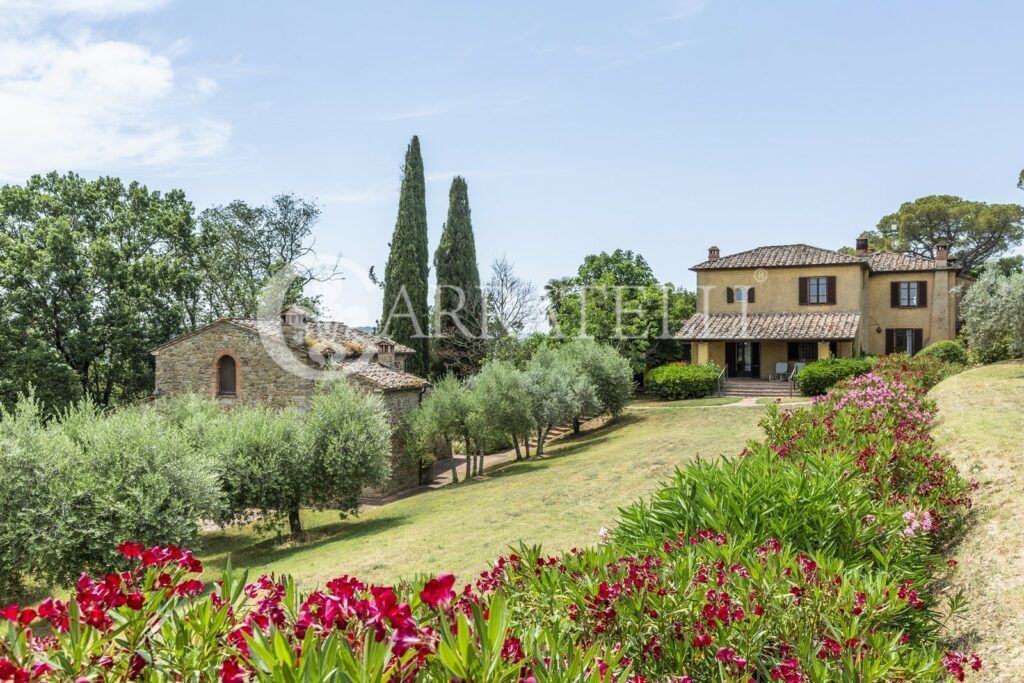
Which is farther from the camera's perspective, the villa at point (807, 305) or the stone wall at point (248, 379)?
the villa at point (807, 305)

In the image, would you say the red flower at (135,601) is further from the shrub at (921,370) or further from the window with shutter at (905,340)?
the window with shutter at (905,340)

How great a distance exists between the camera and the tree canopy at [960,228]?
157 ft

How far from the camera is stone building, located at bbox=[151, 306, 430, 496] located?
2569 cm

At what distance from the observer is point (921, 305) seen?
120 ft

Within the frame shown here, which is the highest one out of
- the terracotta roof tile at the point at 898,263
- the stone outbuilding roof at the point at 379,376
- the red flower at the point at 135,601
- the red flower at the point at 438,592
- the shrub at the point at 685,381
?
the terracotta roof tile at the point at 898,263

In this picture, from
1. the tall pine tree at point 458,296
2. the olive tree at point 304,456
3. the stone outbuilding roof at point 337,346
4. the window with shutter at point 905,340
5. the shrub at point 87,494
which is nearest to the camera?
the shrub at point 87,494

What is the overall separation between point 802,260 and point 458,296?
19602mm

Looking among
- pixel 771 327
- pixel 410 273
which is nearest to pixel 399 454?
pixel 410 273

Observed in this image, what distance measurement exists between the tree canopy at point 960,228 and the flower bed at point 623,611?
48.0 metres

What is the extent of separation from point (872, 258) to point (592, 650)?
138 feet

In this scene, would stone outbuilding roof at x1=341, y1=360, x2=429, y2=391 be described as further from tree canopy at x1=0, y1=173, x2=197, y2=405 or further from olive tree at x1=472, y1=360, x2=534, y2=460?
tree canopy at x1=0, y1=173, x2=197, y2=405

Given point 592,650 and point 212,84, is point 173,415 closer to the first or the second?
point 212,84

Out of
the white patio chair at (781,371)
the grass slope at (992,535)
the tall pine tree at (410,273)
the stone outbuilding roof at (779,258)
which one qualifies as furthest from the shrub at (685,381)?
the grass slope at (992,535)

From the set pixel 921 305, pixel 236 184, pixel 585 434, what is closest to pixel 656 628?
pixel 585 434
